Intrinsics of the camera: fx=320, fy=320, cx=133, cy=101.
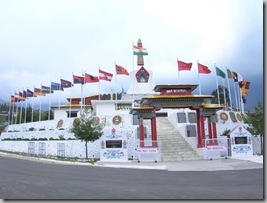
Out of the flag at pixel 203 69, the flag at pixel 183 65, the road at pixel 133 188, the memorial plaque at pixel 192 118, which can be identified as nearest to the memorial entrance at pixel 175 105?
the flag at pixel 183 65

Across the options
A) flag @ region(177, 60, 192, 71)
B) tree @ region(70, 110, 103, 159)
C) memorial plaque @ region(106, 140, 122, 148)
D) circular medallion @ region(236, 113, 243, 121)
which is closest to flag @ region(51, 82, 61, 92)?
tree @ region(70, 110, 103, 159)

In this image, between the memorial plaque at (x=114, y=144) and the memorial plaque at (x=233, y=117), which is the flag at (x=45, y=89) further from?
the memorial plaque at (x=233, y=117)

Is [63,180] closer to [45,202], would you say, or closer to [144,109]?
[45,202]

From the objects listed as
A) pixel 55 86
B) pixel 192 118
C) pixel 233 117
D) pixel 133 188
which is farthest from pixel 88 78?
pixel 133 188

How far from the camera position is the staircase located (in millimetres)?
23938

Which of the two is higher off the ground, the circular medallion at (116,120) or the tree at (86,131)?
the circular medallion at (116,120)

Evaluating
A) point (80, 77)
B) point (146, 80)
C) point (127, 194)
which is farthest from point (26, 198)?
point (146, 80)

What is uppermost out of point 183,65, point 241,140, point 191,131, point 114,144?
point 183,65

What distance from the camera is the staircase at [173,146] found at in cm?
2394

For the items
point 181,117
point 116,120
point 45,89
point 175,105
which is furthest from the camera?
point 45,89

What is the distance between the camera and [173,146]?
85.4ft

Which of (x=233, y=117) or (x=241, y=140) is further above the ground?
(x=233, y=117)

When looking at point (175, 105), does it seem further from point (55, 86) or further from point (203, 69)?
point (55, 86)

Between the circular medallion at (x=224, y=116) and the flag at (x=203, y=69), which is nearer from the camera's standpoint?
the flag at (x=203, y=69)
